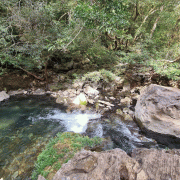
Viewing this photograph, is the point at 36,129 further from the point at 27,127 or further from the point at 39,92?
the point at 39,92

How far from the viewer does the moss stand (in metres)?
3.62

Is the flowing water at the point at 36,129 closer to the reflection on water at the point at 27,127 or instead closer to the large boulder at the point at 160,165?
the reflection on water at the point at 27,127

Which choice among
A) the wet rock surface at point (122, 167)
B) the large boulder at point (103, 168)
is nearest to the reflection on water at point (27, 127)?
the wet rock surface at point (122, 167)

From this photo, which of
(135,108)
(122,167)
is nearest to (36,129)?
(122,167)

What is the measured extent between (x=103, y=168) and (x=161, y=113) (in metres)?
5.34

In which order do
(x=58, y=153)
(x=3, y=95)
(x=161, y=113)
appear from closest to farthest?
1. (x=58, y=153)
2. (x=161, y=113)
3. (x=3, y=95)

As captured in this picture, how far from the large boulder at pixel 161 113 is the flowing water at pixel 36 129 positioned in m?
0.77

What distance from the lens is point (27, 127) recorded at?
6.39m

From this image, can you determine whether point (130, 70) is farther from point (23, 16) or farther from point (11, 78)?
point (11, 78)

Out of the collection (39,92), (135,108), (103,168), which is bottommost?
(39,92)

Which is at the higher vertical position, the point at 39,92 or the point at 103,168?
the point at 103,168

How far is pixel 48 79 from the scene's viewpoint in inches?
494

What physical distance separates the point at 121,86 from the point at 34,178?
10729 mm

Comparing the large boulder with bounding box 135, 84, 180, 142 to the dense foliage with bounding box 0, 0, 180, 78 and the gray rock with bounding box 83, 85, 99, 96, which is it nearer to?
the dense foliage with bounding box 0, 0, 180, 78
